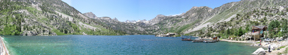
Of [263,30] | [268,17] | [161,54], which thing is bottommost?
[161,54]

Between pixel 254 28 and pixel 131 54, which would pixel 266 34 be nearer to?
pixel 254 28

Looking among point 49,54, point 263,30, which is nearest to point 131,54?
point 49,54

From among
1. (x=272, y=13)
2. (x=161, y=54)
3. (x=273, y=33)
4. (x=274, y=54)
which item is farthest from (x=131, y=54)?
(x=272, y=13)

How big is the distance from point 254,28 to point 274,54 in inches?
3878

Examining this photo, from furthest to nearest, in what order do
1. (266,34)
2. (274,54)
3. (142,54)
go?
(266,34)
(142,54)
(274,54)

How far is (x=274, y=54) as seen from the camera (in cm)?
4584

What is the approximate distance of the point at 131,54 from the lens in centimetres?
5812

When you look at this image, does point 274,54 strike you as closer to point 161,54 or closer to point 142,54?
point 161,54

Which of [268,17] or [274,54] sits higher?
[268,17]

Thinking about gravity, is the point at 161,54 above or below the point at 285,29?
below

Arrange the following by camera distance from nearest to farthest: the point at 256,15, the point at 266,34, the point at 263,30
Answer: the point at 266,34 < the point at 263,30 < the point at 256,15

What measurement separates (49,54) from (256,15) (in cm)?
22968

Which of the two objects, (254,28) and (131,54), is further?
(254,28)

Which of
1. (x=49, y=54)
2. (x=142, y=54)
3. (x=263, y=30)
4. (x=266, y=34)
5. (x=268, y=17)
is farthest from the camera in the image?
(x=268, y=17)
